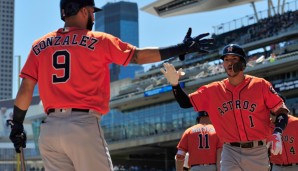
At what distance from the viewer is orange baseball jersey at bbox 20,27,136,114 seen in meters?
4.54

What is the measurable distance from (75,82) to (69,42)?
366 millimetres

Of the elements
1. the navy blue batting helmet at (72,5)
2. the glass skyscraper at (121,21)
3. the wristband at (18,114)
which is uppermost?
the glass skyscraper at (121,21)

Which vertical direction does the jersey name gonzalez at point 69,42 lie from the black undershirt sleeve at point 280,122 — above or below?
above

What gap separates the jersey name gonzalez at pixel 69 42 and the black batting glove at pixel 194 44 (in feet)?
2.60

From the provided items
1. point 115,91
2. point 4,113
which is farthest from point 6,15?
point 115,91

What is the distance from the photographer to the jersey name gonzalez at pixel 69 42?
15.2 ft

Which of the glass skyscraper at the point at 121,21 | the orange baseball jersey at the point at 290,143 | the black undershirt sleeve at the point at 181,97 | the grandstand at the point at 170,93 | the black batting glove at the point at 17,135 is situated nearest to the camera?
the black batting glove at the point at 17,135

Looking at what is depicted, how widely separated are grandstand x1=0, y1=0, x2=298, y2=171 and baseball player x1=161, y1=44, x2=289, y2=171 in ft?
95.9

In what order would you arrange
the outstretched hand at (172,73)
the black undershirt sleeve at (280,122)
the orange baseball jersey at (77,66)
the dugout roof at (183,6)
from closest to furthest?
the orange baseball jersey at (77,66)
the outstretched hand at (172,73)
the black undershirt sleeve at (280,122)
the dugout roof at (183,6)

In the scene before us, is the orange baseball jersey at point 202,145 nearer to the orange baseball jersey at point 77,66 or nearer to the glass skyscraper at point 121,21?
the orange baseball jersey at point 77,66

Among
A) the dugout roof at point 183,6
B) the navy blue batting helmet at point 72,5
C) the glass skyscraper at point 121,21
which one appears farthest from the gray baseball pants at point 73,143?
the glass skyscraper at point 121,21

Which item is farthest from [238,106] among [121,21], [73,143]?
[121,21]

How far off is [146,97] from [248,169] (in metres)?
40.7

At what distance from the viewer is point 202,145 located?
344 inches
